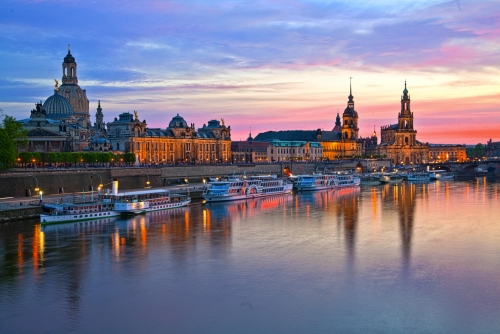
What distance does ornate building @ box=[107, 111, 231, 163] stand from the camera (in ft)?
251

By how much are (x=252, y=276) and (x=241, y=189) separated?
3159 cm

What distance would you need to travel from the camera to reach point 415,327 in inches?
699

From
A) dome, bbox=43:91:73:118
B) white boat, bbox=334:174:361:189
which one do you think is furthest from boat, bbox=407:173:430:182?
dome, bbox=43:91:73:118

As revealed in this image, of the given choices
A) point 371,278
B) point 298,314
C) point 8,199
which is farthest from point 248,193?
point 298,314

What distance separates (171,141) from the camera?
84062 millimetres

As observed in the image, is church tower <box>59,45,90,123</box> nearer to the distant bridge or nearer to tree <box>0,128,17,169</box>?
tree <box>0,128,17,169</box>

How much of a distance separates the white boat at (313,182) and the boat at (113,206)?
70.7ft

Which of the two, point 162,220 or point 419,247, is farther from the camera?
point 162,220

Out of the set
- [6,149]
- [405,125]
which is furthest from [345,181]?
[405,125]

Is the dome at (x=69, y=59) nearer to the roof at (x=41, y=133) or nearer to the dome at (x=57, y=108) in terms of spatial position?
the dome at (x=57, y=108)

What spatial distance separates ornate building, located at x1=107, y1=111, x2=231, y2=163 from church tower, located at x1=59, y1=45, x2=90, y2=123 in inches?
553

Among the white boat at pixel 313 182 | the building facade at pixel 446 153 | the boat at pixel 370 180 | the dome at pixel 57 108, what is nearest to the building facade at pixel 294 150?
the boat at pixel 370 180

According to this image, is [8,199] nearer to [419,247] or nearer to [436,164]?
[419,247]

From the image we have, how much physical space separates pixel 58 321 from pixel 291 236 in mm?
16414
